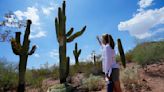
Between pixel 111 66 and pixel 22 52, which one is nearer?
pixel 111 66

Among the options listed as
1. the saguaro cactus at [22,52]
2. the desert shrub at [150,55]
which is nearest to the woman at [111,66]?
the saguaro cactus at [22,52]

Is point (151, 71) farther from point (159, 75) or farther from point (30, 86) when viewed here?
point (30, 86)

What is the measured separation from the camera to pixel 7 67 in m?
18.8

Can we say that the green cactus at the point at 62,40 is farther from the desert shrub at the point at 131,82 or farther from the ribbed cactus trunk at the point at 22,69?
the desert shrub at the point at 131,82

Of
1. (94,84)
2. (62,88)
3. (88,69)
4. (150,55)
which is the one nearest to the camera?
(94,84)

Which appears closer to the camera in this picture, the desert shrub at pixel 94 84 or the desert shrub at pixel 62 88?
the desert shrub at pixel 94 84

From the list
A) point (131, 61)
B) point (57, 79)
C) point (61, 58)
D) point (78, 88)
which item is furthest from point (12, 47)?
point (131, 61)

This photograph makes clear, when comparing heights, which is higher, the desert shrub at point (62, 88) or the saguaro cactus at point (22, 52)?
the saguaro cactus at point (22, 52)

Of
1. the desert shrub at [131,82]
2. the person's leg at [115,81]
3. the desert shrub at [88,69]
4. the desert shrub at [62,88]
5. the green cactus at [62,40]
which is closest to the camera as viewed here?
the person's leg at [115,81]

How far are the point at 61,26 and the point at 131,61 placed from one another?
21.7 feet

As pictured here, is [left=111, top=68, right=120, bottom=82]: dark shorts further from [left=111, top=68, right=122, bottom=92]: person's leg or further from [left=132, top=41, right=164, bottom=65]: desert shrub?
[left=132, top=41, right=164, bottom=65]: desert shrub

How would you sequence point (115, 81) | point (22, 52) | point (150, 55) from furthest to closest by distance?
1. point (150, 55)
2. point (22, 52)
3. point (115, 81)

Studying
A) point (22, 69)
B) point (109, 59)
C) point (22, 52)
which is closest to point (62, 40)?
point (22, 52)

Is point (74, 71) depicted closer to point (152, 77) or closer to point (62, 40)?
point (62, 40)
